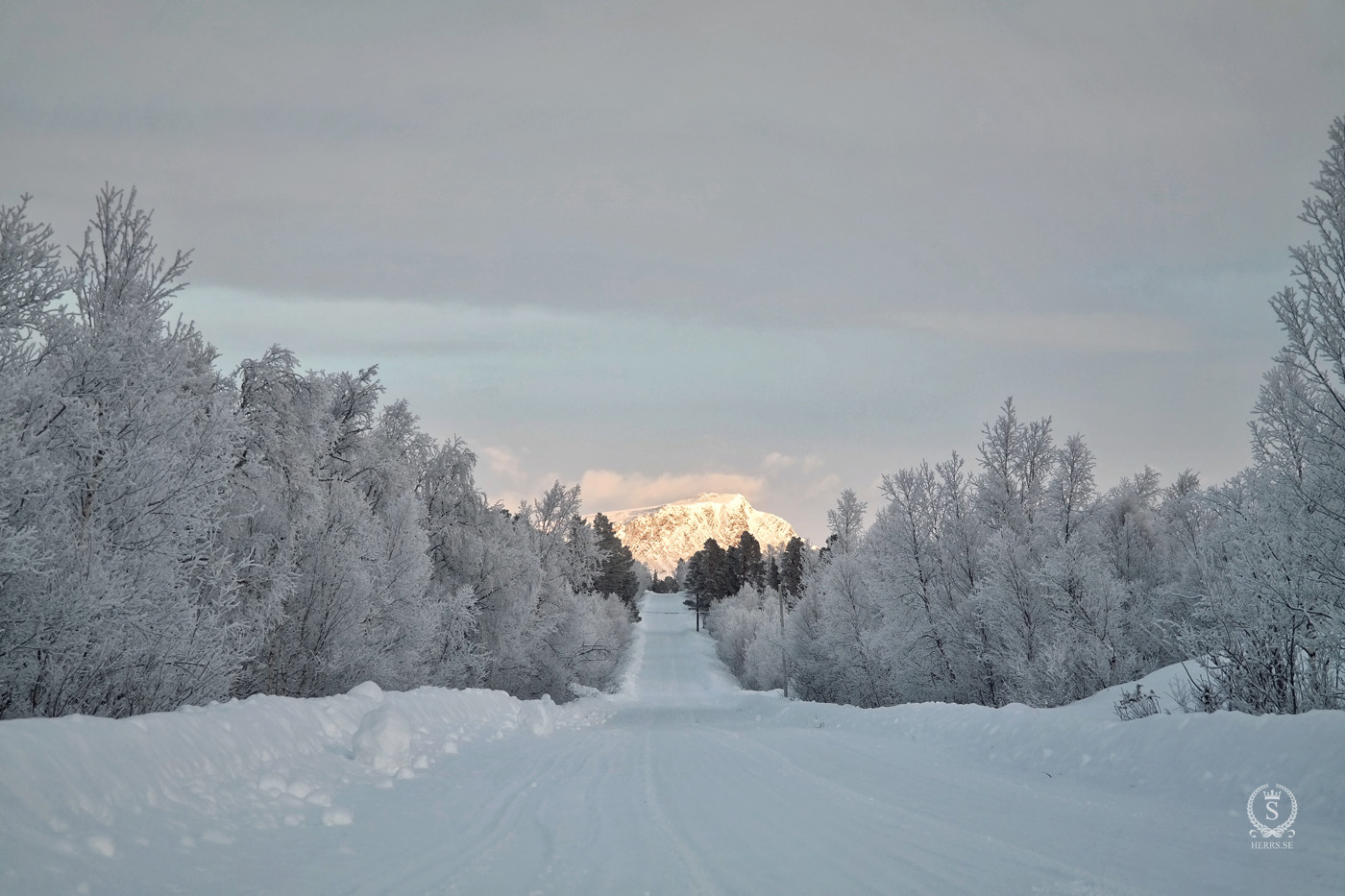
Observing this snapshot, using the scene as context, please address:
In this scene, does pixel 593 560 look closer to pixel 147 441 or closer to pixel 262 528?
pixel 262 528

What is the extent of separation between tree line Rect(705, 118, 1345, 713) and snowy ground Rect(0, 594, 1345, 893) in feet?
9.74

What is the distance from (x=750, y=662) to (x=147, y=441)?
52409 millimetres

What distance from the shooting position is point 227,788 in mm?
6254

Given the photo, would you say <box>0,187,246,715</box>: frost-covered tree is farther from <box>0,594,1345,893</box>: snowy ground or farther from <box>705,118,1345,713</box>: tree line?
<box>705,118,1345,713</box>: tree line

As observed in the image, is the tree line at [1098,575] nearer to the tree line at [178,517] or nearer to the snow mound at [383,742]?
the snow mound at [383,742]

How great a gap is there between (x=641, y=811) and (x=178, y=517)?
23.3 feet

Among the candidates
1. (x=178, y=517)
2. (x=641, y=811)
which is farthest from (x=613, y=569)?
(x=641, y=811)

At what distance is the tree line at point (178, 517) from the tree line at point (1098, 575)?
13.7 meters

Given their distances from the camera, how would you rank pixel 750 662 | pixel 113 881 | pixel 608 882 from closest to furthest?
pixel 113 881 → pixel 608 882 → pixel 750 662

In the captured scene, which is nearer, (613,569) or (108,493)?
(108,493)

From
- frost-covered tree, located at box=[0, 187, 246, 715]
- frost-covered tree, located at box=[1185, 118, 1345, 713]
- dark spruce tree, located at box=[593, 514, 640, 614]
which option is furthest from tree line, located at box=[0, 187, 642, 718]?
dark spruce tree, located at box=[593, 514, 640, 614]

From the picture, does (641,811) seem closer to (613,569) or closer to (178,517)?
(178,517)

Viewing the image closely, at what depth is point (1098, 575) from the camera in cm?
2270

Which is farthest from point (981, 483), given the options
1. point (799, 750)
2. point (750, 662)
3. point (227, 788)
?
point (750, 662)
